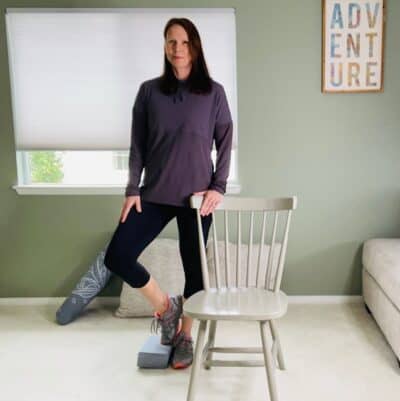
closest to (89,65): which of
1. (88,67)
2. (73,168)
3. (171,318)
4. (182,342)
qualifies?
(88,67)

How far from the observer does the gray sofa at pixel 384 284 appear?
2.39 m

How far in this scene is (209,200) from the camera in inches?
84.6

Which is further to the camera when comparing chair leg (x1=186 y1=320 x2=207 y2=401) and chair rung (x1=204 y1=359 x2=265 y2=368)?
chair rung (x1=204 y1=359 x2=265 y2=368)

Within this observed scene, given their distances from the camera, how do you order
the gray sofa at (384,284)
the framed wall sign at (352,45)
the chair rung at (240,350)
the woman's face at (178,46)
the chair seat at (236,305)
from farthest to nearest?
the framed wall sign at (352,45) < the gray sofa at (384,284) < the chair rung at (240,350) < the woman's face at (178,46) < the chair seat at (236,305)

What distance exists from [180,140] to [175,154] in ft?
0.20

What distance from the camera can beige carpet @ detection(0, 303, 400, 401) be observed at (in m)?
2.17

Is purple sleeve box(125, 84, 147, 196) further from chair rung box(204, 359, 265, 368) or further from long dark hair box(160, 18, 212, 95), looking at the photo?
chair rung box(204, 359, 265, 368)

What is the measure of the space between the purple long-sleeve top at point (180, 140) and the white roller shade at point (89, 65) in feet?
2.81

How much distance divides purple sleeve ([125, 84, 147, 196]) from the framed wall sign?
4.24ft

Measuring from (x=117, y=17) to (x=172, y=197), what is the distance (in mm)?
1384

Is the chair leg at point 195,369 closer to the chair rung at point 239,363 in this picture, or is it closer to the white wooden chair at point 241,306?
the white wooden chair at point 241,306

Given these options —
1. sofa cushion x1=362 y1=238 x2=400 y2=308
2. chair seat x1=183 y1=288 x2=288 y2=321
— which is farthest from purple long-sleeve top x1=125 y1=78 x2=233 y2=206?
sofa cushion x1=362 y1=238 x2=400 y2=308

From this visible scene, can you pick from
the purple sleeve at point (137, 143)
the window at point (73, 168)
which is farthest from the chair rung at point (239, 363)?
the window at point (73, 168)

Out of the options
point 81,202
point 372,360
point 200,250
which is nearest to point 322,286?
point 372,360
